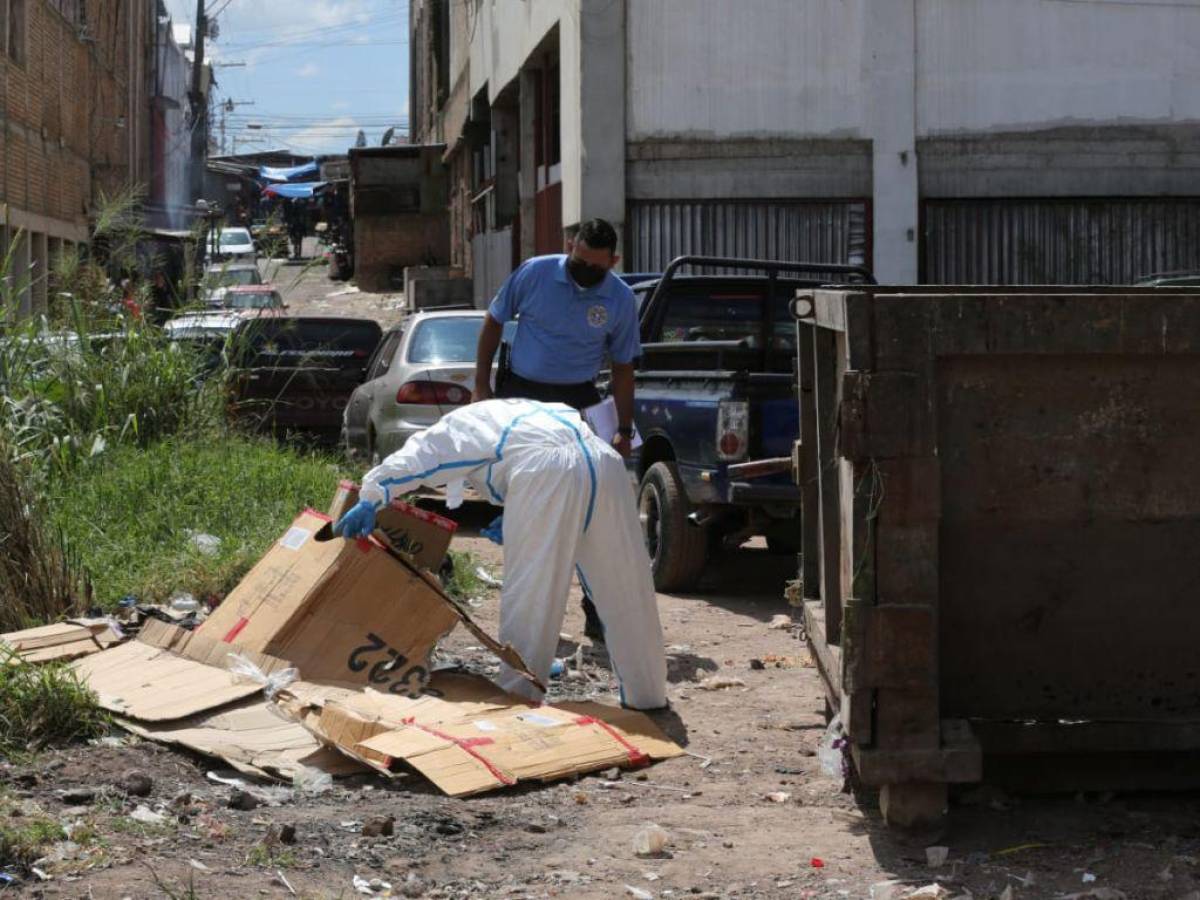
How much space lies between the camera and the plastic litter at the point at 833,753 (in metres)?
5.30

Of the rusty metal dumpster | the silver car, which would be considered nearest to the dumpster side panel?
the rusty metal dumpster

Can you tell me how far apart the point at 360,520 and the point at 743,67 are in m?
13.3

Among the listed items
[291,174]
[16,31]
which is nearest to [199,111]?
[291,174]

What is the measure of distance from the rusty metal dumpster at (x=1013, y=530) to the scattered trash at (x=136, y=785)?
85.0 inches

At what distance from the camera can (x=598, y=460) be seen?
611 centimetres

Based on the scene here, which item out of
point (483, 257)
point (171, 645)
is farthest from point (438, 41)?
point (171, 645)

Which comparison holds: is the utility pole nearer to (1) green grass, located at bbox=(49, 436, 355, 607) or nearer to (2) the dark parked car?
(2) the dark parked car

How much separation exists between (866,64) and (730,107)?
1533mm

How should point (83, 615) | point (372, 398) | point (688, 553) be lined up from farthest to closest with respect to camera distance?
point (372, 398)
point (688, 553)
point (83, 615)

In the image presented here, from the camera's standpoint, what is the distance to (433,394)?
40.6 feet

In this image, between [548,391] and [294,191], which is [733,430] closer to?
[548,391]

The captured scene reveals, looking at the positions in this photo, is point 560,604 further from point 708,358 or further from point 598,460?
point 708,358

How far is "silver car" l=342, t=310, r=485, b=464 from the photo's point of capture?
1234 centimetres

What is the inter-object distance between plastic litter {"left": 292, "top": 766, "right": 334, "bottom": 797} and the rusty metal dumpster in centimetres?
170
